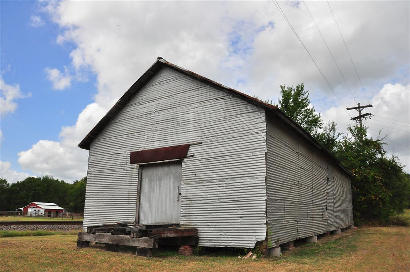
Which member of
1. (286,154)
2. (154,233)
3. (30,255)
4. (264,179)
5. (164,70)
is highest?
(164,70)

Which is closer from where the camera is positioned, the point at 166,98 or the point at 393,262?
the point at 393,262

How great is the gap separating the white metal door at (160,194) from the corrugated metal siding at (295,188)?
369cm

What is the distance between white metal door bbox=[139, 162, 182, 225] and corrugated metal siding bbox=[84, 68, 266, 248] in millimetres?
454

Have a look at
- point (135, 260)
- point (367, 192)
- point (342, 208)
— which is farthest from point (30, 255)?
point (367, 192)

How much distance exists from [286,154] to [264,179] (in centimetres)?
273

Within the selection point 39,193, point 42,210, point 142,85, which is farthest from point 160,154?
point 39,193

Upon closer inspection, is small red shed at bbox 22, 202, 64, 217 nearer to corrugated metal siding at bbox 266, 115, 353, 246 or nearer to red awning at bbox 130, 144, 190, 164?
red awning at bbox 130, 144, 190, 164

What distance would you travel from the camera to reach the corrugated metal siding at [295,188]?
11711 mm

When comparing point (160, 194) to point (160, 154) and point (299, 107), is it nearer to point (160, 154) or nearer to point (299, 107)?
point (160, 154)

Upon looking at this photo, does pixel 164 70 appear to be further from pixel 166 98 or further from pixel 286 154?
pixel 286 154

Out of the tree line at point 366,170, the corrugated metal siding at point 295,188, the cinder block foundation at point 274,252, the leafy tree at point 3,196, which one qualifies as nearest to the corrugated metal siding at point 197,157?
the corrugated metal siding at point 295,188

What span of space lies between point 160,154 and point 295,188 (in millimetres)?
5663

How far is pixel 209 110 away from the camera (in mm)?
13047

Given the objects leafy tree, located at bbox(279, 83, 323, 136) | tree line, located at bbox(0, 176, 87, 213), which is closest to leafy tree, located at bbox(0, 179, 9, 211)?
tree line, located at bbox(0, 176, 87, 213)
